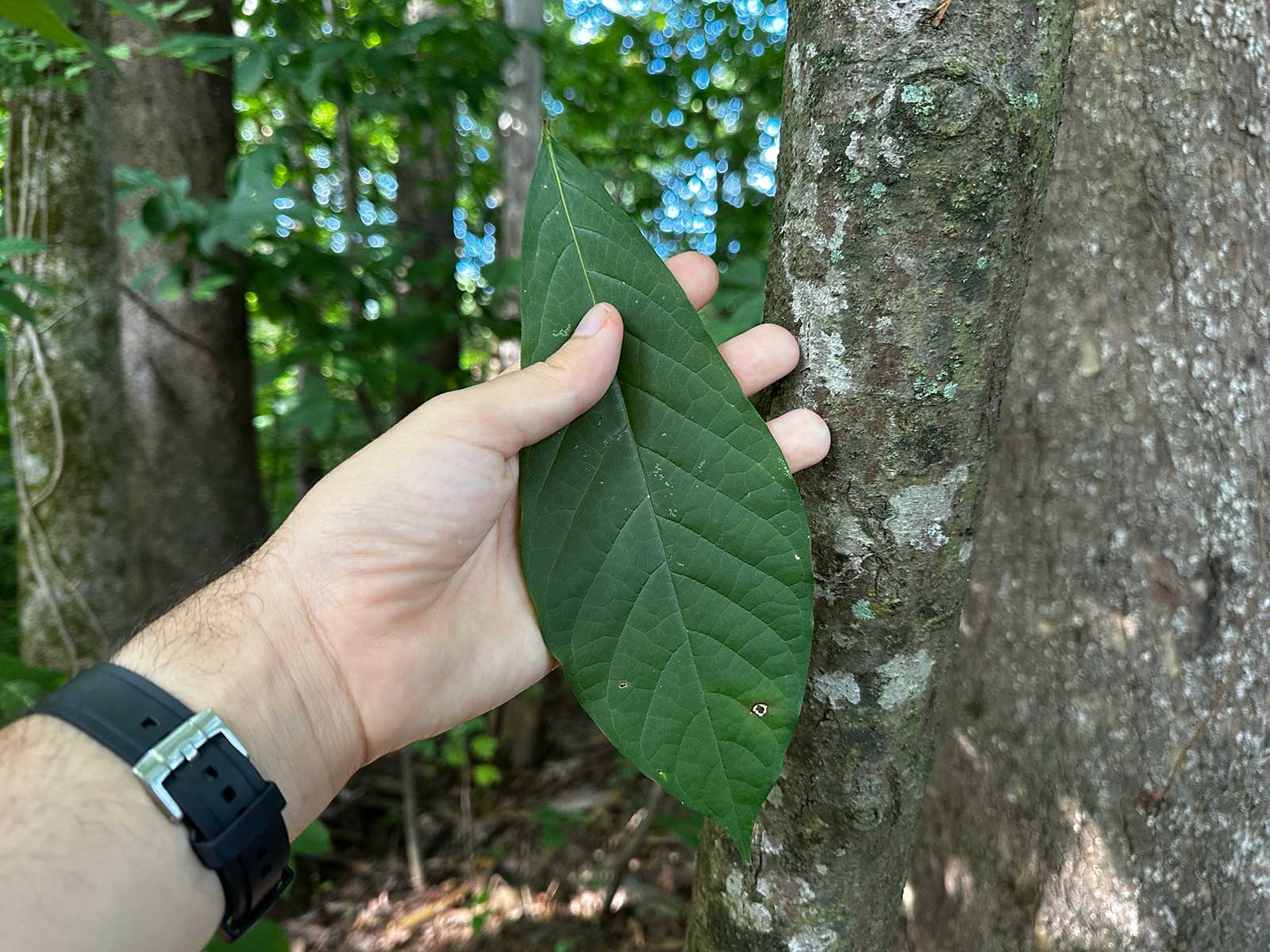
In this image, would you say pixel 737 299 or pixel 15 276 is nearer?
pixel 15 276

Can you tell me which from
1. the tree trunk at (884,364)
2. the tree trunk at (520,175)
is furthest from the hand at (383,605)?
the tree trunk at (520,175)

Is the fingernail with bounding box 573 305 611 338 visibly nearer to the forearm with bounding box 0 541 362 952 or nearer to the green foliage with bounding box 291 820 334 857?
the forearm with bounding box 0 541 362 952

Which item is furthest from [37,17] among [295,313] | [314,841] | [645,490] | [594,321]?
[295,313]

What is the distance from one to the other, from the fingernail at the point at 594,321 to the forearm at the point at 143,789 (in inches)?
21.9

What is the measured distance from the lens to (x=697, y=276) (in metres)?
1.14

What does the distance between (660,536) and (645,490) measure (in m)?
0.06

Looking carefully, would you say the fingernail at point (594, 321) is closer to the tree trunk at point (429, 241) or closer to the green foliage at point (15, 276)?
the green foliage at point (15, 276)

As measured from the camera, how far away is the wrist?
36.7 inches

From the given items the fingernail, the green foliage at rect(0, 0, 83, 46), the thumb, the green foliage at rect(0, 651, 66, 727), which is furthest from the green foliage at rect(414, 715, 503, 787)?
the green foliage at rect(0, 0, 83, 46)

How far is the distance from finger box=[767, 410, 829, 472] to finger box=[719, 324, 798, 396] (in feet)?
0.18

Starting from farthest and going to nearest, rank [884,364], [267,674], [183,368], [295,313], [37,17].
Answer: [183,368] < [295,313] < [267,674] < [884,364] < [37,17]

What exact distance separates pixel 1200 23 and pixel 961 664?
1222mm

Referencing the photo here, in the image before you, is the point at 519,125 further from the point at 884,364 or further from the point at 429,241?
the point at 884,364

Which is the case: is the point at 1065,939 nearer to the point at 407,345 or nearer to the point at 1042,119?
the point at 1042,119
